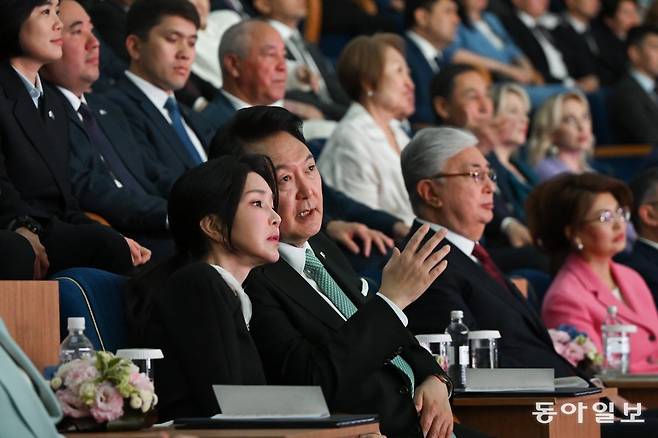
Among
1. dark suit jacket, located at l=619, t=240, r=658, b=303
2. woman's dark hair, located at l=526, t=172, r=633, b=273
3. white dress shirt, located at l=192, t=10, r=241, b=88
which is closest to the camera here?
woman's dark hair, located at l=526, t=172, r=633, b=273

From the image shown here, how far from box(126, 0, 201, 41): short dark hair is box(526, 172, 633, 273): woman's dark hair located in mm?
1385

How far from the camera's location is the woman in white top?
18.6ft

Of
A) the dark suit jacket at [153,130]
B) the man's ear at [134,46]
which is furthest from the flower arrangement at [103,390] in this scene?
the man's ear at [134,46]

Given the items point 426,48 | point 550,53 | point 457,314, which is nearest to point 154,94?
point 457,314

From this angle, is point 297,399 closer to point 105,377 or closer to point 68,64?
point 105,377

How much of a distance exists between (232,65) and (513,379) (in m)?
2.19

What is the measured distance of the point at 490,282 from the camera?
425cm

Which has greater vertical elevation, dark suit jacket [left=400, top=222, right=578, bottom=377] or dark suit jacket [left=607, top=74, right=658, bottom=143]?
dark suit jacket [left=400, top=222, right=578, bottom=377]

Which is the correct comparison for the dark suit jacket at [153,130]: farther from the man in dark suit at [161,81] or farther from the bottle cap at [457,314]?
the bottle cap at [457,314]

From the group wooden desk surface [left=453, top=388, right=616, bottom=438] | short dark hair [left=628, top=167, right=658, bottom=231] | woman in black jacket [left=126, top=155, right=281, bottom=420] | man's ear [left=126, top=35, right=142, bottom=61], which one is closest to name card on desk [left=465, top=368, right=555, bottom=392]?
wooden desk surface [left=453, top=388, right=616, bottom=438]

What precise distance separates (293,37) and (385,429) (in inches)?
163

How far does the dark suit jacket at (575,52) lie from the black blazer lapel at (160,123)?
19.6 ft

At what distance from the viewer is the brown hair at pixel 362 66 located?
5.95 meters

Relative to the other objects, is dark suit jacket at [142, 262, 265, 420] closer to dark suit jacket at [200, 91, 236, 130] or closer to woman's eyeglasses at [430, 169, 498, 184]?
woman's eyeglasses at [430, 169, 498, 184]
